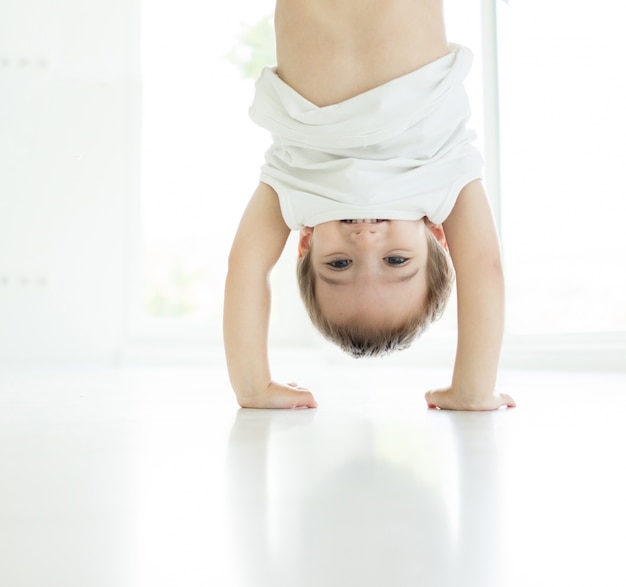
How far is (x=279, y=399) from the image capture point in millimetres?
1199

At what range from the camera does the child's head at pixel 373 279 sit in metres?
1.12

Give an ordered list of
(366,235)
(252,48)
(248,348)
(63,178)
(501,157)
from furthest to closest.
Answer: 1. (252,48)
2. (63,178)
3. (501,157)
4. (248,348)
5. (366,235)

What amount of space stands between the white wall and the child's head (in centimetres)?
176

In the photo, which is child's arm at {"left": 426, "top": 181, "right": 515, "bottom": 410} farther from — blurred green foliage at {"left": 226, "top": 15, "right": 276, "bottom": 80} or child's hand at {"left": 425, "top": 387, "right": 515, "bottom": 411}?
blurred green foliage at {"left": 226, "top": 15, "right": 276, "bottom": 80}

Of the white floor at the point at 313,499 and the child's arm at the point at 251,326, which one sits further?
the child's arm at the point at 251,326

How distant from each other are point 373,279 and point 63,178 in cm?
196

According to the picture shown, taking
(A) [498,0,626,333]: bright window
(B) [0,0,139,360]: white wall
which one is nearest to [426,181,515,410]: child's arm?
(A) [498,0,626,333]: bright window

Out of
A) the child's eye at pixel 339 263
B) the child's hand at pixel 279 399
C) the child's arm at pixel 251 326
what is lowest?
the child's hand at pixel 279 399

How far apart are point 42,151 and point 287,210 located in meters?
1.85

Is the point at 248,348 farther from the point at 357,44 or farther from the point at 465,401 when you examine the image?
the point at 357,44

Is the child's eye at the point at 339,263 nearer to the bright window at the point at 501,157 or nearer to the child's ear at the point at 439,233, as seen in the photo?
the child's ear at the point at 439,233

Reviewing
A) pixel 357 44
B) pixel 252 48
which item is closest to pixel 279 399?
pixel 357 44

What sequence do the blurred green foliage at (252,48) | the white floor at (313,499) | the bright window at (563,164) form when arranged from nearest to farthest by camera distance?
the white floor at (313,499)
the bright window at (563,164)
the blurred green foliage at (252,48)

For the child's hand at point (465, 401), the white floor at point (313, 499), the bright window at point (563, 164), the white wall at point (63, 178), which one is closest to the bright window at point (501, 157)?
the bright window at point (563, 164)
